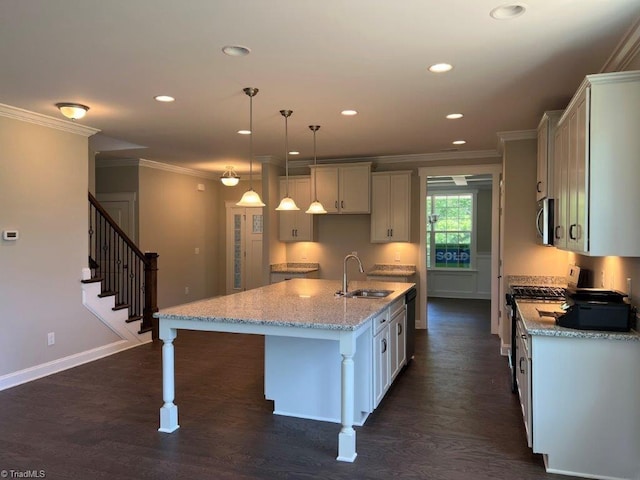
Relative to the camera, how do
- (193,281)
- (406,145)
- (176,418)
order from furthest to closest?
(193,281) → (406,145) → (176,418)

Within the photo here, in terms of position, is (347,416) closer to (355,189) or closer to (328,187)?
(355,189)

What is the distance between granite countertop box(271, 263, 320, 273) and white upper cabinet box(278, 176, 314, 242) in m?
0.43

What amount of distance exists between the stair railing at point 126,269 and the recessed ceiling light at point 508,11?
513cm

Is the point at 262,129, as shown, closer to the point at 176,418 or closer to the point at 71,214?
the point at 71,214

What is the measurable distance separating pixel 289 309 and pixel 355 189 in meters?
3.86

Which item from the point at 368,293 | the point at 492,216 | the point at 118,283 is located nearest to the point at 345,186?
the point at 492,216

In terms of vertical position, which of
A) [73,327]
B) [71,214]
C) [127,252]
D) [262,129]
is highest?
[262,129]

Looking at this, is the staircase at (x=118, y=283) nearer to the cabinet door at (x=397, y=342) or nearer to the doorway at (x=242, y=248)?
the doorway at (x=242, y=248)

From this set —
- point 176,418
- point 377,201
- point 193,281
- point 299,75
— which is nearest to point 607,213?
point 299,75

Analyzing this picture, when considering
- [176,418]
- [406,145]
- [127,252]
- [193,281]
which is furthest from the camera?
[193,281]

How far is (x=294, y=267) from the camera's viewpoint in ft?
25.1

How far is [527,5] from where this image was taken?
2.43 metres

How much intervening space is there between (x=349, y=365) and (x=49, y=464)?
1935 mm

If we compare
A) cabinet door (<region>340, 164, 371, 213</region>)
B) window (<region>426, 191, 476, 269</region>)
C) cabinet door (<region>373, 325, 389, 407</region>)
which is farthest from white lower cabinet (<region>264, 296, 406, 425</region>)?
window (<region>426, 191, 476, 269</region>)
